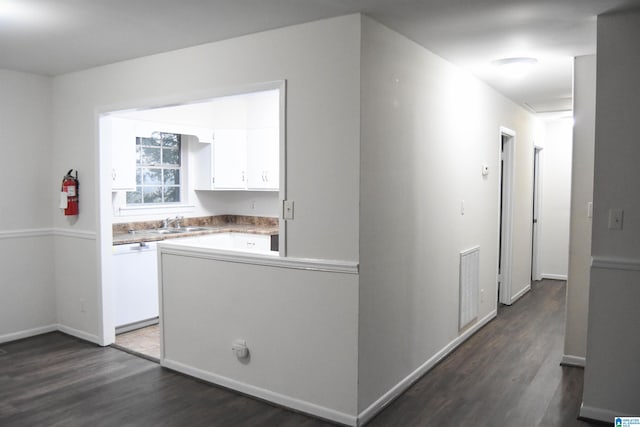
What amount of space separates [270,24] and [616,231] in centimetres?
235

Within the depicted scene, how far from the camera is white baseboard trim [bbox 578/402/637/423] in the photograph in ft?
9.69

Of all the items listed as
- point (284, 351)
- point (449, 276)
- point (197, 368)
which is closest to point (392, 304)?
point (284, 351)

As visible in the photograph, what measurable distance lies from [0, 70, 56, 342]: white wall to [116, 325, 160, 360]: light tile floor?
800 mm

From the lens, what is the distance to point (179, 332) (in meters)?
3.84

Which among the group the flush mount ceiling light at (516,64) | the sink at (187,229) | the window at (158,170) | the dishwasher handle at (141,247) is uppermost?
the flush mount ceiling light at (516,64)

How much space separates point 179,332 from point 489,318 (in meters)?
3.10

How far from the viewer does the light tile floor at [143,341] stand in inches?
171

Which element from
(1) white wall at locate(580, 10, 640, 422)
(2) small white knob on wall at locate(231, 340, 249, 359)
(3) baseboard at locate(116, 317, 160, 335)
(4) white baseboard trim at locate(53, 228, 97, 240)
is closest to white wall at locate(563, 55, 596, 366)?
(1) white wall at locate(580, 10, 640, 422)

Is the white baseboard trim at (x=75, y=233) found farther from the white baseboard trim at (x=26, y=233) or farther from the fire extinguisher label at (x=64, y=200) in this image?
the fire extinguisher label at (x=64, y=200)

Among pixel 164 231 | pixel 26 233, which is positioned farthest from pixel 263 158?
pixel 26 233

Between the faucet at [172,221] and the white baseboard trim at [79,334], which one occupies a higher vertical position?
the faucet at [172,221]

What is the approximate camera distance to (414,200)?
140 inches

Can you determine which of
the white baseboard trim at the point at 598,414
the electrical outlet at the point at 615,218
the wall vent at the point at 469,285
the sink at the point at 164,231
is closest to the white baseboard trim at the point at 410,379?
the wall vent at the point at 469,285

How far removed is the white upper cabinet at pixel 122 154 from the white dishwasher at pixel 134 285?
2.09 feet
